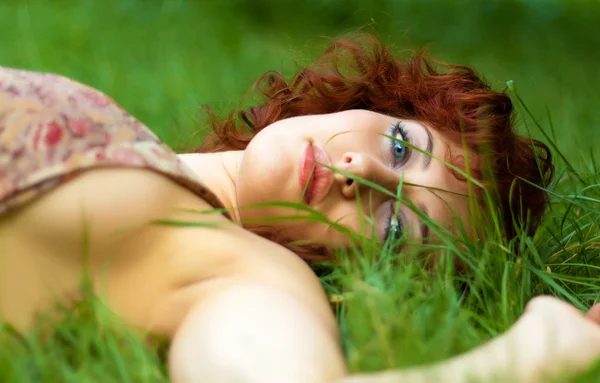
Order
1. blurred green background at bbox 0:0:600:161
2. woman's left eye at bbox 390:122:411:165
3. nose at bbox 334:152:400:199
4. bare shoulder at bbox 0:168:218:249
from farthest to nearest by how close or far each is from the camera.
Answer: blurred green background at bbox 0:0:600:161 < woman's left eye at bbox 390:122:411:165 < nose at bbox 334:152:400:199 < bare shoulder at bbox 0:168:218:249

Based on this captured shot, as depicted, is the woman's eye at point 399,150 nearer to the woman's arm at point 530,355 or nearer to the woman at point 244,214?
the woman at point 244,214

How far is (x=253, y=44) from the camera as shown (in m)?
5.40

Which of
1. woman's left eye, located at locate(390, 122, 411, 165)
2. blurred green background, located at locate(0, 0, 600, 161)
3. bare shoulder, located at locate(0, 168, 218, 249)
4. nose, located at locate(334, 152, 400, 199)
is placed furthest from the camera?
blurred green background, located at locate(0, 0, 600, 161)

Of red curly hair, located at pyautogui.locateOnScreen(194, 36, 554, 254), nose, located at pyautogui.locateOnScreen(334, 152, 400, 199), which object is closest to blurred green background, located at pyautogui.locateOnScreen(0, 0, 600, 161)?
red curly hair, located at pyautogui.locateOnScreen(194, 36, 554, 254)

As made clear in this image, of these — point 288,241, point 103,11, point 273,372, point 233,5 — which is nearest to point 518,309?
point 288,241

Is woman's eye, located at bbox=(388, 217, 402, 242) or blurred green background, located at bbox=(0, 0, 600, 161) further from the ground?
woman's eye, located at bbox=(388, 217, 402, 242)

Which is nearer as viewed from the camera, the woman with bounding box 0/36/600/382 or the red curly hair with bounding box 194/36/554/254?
the woman with bounding box 0/36/600/382

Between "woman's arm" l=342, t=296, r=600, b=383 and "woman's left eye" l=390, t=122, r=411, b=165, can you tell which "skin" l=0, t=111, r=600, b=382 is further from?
"woman's left eye" l=390, t=122, r=411, b=165

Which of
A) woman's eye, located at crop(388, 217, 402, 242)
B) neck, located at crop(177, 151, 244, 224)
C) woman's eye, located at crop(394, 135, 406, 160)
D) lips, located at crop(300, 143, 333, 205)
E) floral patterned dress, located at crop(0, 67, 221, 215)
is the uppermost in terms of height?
floral patterned dress, located at crop(0, 67, 221, 215)

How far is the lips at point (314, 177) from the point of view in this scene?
1.85m

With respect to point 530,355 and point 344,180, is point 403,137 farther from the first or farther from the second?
point 530,355

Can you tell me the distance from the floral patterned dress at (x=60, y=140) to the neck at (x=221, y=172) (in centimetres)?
27

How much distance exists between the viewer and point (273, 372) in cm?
120

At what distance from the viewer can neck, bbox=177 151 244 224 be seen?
6.38ft
